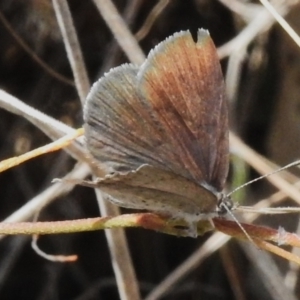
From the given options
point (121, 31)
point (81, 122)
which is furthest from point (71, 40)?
point (81, 122)

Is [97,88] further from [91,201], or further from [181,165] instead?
[91,201]

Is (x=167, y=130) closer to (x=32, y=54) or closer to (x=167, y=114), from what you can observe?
(x=167, y=114)

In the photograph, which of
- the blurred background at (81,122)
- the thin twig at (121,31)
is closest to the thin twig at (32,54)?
the blurred background at (81,122)

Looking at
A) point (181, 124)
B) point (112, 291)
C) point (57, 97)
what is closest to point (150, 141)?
point (181, 124)

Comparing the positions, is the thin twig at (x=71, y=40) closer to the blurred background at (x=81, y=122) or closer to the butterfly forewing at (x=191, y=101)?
the butterfly forewing at (x=191, y=101)

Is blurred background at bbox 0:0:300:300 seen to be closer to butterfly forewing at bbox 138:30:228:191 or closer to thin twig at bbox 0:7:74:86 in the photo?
thin twig at bbox 0:7:74:86

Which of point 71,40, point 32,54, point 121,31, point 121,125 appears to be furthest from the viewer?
point 32,54

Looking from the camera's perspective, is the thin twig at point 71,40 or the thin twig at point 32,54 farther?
the thin twig at point 32,54
